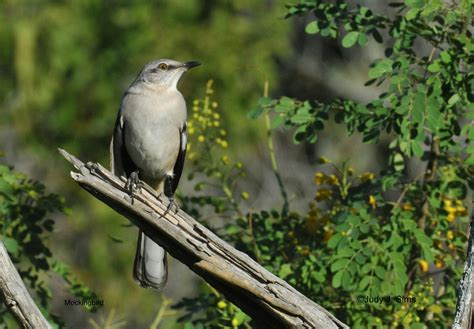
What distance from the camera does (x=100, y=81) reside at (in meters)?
11.6

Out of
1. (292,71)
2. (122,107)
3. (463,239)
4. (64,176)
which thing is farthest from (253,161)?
(463,239)

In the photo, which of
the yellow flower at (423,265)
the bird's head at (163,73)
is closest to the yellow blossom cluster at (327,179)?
the yellow flower at (423,265)

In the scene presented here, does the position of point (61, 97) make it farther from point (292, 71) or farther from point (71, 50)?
point (292, 71)

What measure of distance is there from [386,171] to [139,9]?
5.87 m

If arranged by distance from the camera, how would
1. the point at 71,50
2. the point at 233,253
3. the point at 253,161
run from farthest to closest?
the point at 253,161, the point at 71,50, the point at 233,253

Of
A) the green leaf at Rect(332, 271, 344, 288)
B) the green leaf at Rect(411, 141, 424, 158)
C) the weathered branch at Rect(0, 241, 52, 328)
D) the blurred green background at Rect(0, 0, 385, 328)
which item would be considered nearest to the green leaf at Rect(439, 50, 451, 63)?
the green leaf at Rect(411, 141, 424, 158)

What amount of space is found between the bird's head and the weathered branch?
249 centimetres

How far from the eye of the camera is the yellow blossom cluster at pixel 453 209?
6.13m

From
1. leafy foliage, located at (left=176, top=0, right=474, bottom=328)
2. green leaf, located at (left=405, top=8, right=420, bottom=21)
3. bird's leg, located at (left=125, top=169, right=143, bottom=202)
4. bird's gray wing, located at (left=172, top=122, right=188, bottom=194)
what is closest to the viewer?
bird's leg, located at (left=125, top=169, right=143, bottom=202)

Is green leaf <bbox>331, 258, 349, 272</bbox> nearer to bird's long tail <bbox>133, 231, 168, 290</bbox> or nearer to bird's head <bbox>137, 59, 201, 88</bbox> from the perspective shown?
bird's long tail <bbox>133, 231, 168, 290</bbox>

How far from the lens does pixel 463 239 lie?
20.3ft

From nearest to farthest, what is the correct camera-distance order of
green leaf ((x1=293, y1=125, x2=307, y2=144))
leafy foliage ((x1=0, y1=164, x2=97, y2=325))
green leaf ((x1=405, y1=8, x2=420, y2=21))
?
green leaf ((x1=405, y1=8, x2=420, y2=21))
green leaf ((x1=293, y1=125, x2=307, y2=144))
leafy foliage ((x1=0, y1=164, x2=97, y2=325))

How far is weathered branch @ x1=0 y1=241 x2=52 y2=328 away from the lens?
4.96 metres

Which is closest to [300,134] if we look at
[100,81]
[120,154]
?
[120,154]
